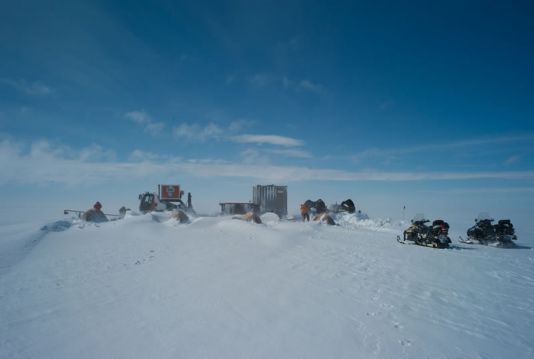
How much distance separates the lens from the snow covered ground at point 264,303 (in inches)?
141

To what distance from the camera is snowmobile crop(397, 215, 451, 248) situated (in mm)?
11227

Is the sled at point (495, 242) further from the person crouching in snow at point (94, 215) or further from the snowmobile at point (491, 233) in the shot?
the person crouching in snow at point (94, 215)

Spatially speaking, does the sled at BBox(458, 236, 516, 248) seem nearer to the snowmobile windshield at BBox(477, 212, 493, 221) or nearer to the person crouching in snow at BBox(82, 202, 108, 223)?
the snowmobile windshield at BBox(477, 212, 493, 221)

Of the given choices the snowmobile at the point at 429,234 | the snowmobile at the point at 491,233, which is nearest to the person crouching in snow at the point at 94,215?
the snowmobile at the point at 429,234

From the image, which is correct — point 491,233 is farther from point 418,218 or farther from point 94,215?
point 94,215

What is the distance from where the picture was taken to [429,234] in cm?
1168

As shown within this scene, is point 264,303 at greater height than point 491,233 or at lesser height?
lesser

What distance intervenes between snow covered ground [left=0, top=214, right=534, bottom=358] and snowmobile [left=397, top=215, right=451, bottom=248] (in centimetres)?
105

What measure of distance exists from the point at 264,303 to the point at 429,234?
951cm

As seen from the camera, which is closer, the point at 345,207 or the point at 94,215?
the point at 94,215

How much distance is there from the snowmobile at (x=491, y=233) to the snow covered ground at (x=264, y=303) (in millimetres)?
1922

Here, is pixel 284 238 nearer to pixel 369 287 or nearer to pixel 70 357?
pixel 369 287

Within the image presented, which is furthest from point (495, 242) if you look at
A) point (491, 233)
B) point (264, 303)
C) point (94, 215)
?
point (94, 215)

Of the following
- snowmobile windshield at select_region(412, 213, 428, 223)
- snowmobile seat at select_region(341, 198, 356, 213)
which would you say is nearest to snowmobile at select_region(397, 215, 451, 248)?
snowmobile windshield at select_region(412, 213, 428, 223)
